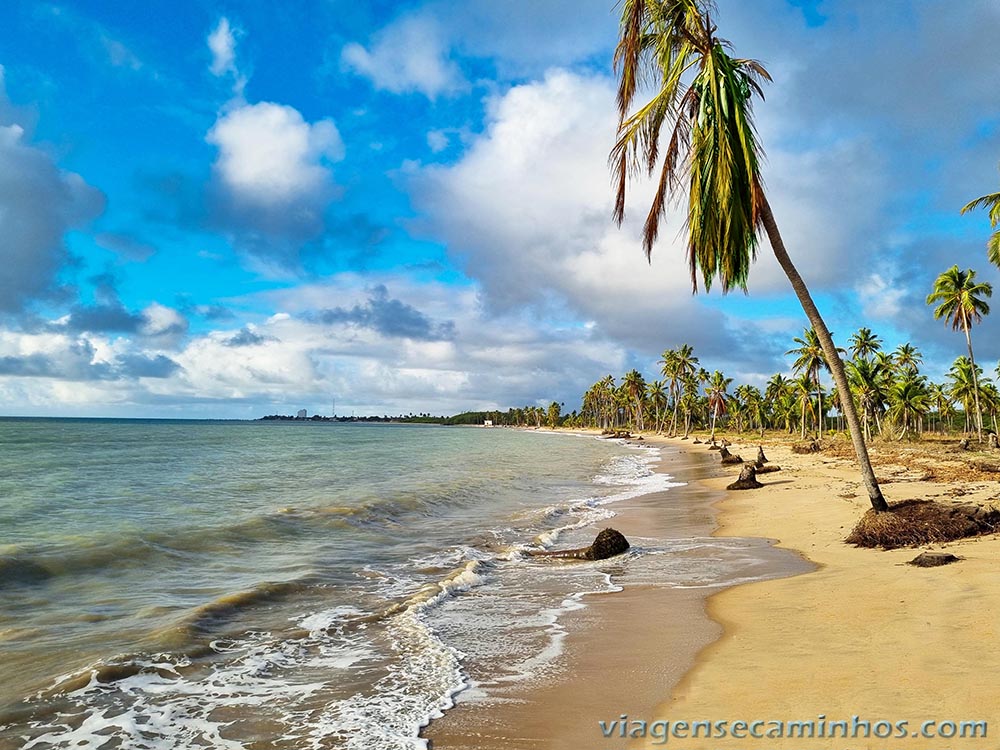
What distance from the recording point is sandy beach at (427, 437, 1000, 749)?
463cm

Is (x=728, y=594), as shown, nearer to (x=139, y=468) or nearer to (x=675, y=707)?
(x=675, y=707)

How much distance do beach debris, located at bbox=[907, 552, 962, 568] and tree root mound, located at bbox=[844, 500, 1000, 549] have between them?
154 centimetres

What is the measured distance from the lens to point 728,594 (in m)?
9.03

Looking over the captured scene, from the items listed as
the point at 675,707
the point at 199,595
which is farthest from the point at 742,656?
the point at 199,595

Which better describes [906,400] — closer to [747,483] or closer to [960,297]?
[960,297]

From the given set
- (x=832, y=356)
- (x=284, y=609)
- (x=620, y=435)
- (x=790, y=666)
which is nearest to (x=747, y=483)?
(x=832, y=356)

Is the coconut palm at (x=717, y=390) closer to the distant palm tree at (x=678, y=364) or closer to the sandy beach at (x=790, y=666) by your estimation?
the distant palm tree at (x=678, y=364)

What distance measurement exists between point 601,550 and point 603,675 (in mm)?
6370

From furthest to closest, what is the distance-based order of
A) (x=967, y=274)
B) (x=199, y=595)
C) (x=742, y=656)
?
(x=967, y=274)
(x=199, y=595)
(x=742, y=656)

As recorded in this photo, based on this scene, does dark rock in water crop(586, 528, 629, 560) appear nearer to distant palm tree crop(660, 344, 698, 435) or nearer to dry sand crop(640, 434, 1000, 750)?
dry sand crop(640, 434, 1000, 750)

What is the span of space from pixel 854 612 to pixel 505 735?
4971 millimetres

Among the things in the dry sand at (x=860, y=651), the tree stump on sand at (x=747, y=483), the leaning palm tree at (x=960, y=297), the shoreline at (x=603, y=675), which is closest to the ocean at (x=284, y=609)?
the shoreline at (x=603, y=675)

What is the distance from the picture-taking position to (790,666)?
19.1 feet

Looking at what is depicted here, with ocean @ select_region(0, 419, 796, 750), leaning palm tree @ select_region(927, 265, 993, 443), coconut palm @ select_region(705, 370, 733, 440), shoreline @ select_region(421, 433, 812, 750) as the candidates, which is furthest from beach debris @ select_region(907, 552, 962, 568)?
coconut palm @ select_region(705, 370, 733, 440)
